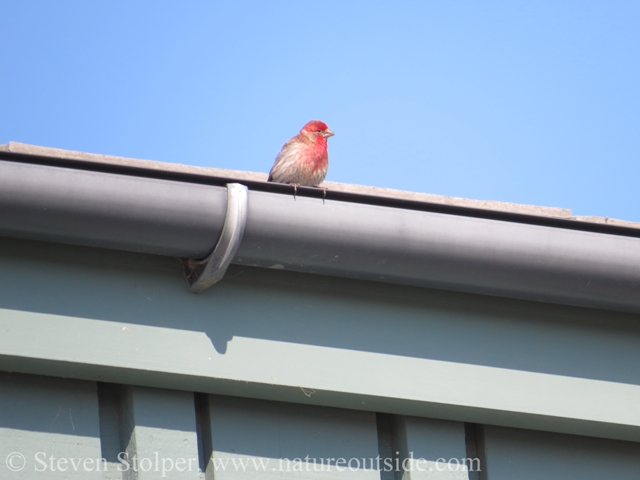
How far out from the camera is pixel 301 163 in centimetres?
573

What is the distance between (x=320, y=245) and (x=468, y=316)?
0.66 m

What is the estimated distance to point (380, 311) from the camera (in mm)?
3182

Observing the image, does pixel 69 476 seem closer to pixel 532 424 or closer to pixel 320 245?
pixel 320 245

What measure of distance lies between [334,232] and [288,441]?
73 centimetres

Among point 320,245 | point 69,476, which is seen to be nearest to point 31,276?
point 69,476

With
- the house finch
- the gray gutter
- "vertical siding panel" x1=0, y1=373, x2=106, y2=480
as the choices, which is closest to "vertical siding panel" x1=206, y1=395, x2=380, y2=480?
"vertical siding panel" x1=0, y1=373, x2=106, y2=480

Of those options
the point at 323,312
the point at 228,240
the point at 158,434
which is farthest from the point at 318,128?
the point at 158,434

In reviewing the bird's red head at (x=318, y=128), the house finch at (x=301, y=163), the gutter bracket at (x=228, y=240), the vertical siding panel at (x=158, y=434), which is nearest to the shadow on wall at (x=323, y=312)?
the gutter bracket at (x=228, y=240)

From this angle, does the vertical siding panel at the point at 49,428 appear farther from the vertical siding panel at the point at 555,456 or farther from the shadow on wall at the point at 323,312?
the vertical siding panel at the point at 555,456

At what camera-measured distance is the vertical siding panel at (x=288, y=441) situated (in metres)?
2.90

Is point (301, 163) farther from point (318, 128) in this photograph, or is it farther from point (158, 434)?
point (158, 434)

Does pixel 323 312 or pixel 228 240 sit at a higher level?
pixel 228 240

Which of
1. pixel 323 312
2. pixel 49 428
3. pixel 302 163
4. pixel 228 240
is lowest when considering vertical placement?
pixel 49 428

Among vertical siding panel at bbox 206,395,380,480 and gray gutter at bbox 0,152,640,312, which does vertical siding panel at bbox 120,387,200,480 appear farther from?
gray gutter at bbox 0,152,640,312
